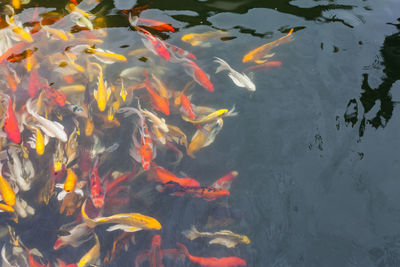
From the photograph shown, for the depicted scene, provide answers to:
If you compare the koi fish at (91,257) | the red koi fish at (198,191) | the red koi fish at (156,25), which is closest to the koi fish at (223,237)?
the red koi fish at (198,191)

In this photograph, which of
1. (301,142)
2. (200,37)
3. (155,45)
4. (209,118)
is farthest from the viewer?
(200,37)

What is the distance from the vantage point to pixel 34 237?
8.18ft

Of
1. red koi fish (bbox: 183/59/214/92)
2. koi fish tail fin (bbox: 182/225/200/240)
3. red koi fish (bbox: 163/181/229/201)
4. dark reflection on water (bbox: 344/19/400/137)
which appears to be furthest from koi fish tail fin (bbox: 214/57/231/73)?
koi fish tail fin (bbox: 182/225/200/240)

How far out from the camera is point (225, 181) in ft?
8.79

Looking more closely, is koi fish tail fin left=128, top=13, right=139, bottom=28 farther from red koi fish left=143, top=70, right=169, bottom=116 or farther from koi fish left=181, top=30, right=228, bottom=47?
red koi fish left=143, top=70, right=169, bottom=116

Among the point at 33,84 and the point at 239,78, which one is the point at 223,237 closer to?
the point at 239,78

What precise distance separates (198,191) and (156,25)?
2042mm

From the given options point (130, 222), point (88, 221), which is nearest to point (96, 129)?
point (88, 221)

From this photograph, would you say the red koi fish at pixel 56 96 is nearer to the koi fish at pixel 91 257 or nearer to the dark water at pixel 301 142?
the dark water at pixel 301 142

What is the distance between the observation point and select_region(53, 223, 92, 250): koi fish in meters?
2.45

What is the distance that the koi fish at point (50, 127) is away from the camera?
290 cm

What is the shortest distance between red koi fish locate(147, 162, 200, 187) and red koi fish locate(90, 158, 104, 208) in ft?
1.23

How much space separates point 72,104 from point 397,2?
3.73 m

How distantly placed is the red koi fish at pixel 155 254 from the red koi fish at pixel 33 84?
178 cm
